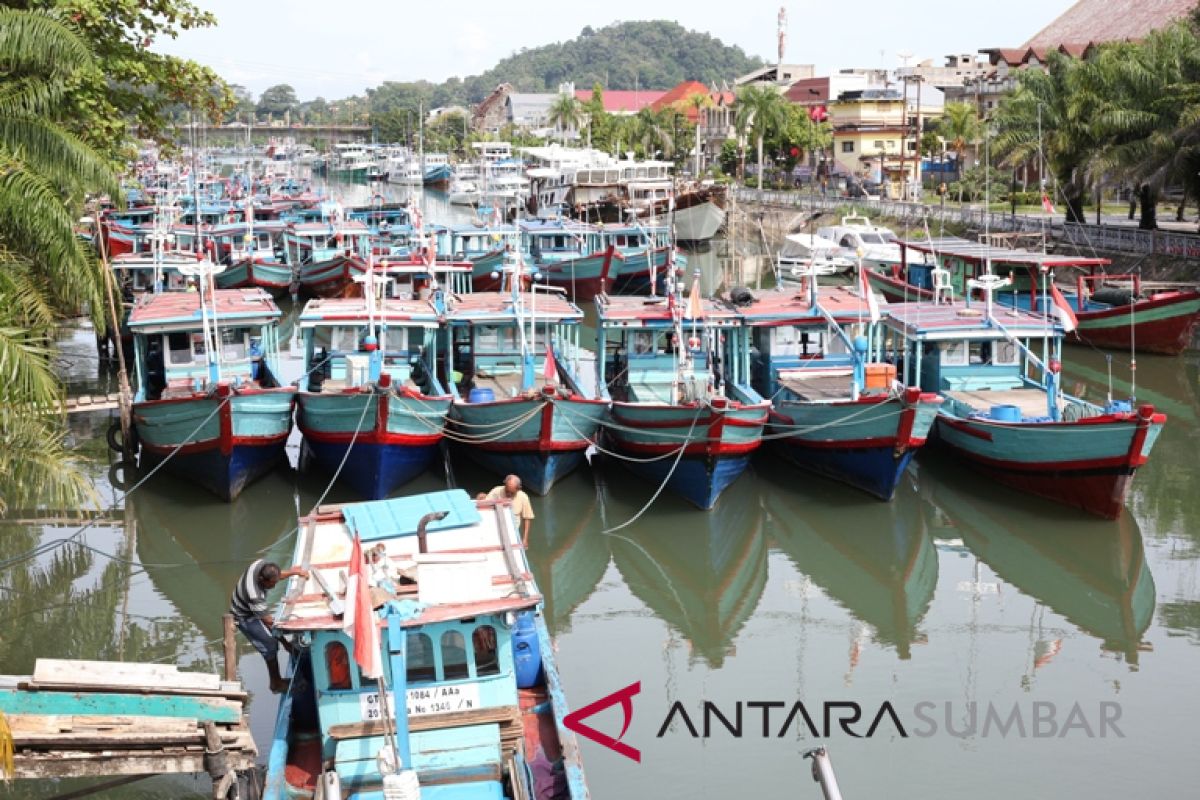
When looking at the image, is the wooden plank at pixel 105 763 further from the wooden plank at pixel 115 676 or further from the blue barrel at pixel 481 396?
the blue barrel at pixel 481 396

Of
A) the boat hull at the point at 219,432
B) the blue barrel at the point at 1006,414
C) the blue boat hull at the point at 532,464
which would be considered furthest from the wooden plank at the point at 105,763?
the blue barrel at the point at 1006,414

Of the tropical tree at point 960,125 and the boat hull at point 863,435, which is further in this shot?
the tropical tree at point 960,125

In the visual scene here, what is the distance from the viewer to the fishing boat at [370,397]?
2286 centimetres

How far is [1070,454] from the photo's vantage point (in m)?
21.8

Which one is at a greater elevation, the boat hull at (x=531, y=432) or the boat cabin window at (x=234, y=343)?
the boat cabin window at (x=234, y=343)

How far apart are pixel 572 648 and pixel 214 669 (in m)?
4.39

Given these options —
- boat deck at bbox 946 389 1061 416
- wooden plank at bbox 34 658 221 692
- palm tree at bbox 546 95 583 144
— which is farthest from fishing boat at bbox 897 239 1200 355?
palm tree at bbox 546 95 583 144

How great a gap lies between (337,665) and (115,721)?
187 cm

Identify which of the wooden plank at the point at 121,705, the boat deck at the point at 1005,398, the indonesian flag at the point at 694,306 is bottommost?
the wooden plank at the point at 121,705

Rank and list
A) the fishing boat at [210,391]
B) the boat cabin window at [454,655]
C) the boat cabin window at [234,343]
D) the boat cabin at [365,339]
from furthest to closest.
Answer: the boat cabin window at [234,343] → the boat cabin at [365,339] → the fishing boat at [210,391] → the boat cabin window at [454,655]

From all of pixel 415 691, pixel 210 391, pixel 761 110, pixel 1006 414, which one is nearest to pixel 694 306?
pixel 1006 414

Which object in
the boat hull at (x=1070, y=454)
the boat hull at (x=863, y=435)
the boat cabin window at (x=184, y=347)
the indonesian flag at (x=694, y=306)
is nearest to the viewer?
the boat hull at (x=1070, y=454)

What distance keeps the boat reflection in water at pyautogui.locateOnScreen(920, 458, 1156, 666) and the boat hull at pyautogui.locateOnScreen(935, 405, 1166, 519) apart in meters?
0.43

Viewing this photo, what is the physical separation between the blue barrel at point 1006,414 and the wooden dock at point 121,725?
576 inches
